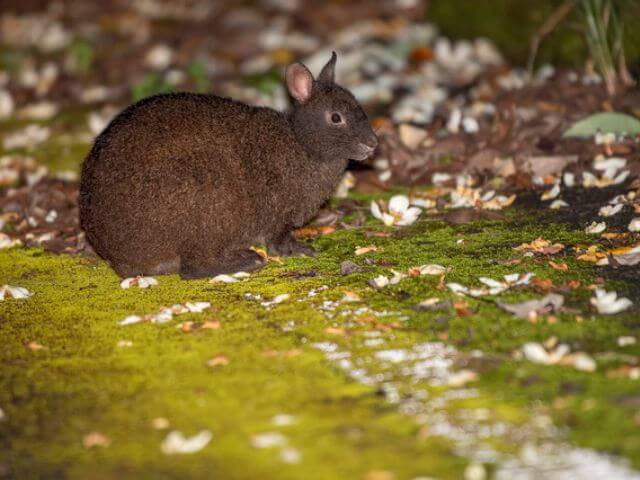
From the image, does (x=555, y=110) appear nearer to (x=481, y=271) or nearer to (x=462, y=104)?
(x=462, y=104)

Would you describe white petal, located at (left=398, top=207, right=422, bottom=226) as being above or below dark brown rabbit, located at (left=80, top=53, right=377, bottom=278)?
below

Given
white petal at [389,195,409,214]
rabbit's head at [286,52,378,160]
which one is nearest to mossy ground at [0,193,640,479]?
white petal at [389,195,409,214]

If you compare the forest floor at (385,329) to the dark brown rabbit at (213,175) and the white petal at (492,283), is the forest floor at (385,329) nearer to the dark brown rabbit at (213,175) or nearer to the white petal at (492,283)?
the white petal at (492,283)

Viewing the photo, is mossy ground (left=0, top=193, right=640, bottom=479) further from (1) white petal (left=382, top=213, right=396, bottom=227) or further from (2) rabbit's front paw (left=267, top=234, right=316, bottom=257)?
(1) white petal (left=382, top=213, right=396, bottom=227)

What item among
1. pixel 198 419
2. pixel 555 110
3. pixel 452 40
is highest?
pixel 452 40

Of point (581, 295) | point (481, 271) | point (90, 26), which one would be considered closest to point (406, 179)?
point (481, 271)
